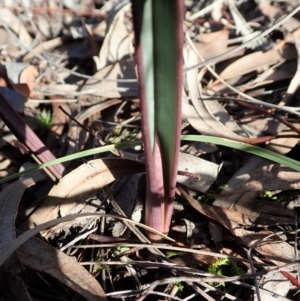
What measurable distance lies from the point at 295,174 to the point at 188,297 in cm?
32

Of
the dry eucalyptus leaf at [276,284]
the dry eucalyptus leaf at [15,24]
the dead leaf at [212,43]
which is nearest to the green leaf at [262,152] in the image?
Result: the dry eucalyptus leaf at [276,284]

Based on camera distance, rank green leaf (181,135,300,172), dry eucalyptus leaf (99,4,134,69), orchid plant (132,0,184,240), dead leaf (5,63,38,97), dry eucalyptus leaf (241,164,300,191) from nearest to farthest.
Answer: orchid plant (132,0,184,240) < green leaf (181,135,300,172) < dry eucalyptus leaf (241,164,300,191) < dead leaf (5,63,38,97) < dry eucalyptus leaf (99,4,134,69)

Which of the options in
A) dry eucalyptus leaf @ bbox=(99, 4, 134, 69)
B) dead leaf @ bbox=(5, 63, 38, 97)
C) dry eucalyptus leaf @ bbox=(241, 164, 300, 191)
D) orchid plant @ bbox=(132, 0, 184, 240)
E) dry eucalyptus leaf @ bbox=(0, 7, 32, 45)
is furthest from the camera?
dry eucalyptus leaf @ bbox=(0, 7, 32, 45)

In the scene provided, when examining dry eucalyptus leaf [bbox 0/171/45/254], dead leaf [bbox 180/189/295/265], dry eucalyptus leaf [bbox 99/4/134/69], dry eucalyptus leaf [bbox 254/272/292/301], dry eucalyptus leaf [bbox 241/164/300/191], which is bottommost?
dry eucalyptus leaf [bbox 254/272/292/301]

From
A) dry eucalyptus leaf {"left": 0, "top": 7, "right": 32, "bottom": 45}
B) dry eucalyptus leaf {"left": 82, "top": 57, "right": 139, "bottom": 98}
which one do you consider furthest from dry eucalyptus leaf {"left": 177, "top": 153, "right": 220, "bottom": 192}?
dry eucalyptus leaf {"left": 0, "top": 7, "right": 32, "bottom": 45}

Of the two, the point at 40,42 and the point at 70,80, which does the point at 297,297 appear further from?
the point at 40,42

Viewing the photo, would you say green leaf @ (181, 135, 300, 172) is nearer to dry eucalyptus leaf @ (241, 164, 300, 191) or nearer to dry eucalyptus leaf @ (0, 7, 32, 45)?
dry eucalyptus leaf @ (241, 164, 300, 191)

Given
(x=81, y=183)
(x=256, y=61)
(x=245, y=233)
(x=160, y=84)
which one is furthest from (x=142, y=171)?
(x=256, y=61)

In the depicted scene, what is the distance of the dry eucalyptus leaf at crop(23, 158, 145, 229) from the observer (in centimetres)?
102

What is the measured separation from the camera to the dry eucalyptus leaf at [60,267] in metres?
0.91

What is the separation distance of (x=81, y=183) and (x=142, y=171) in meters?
0.13

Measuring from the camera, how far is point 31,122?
1.37m

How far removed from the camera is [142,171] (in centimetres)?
102

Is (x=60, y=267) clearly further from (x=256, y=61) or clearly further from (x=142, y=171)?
(x=256, y=61)
